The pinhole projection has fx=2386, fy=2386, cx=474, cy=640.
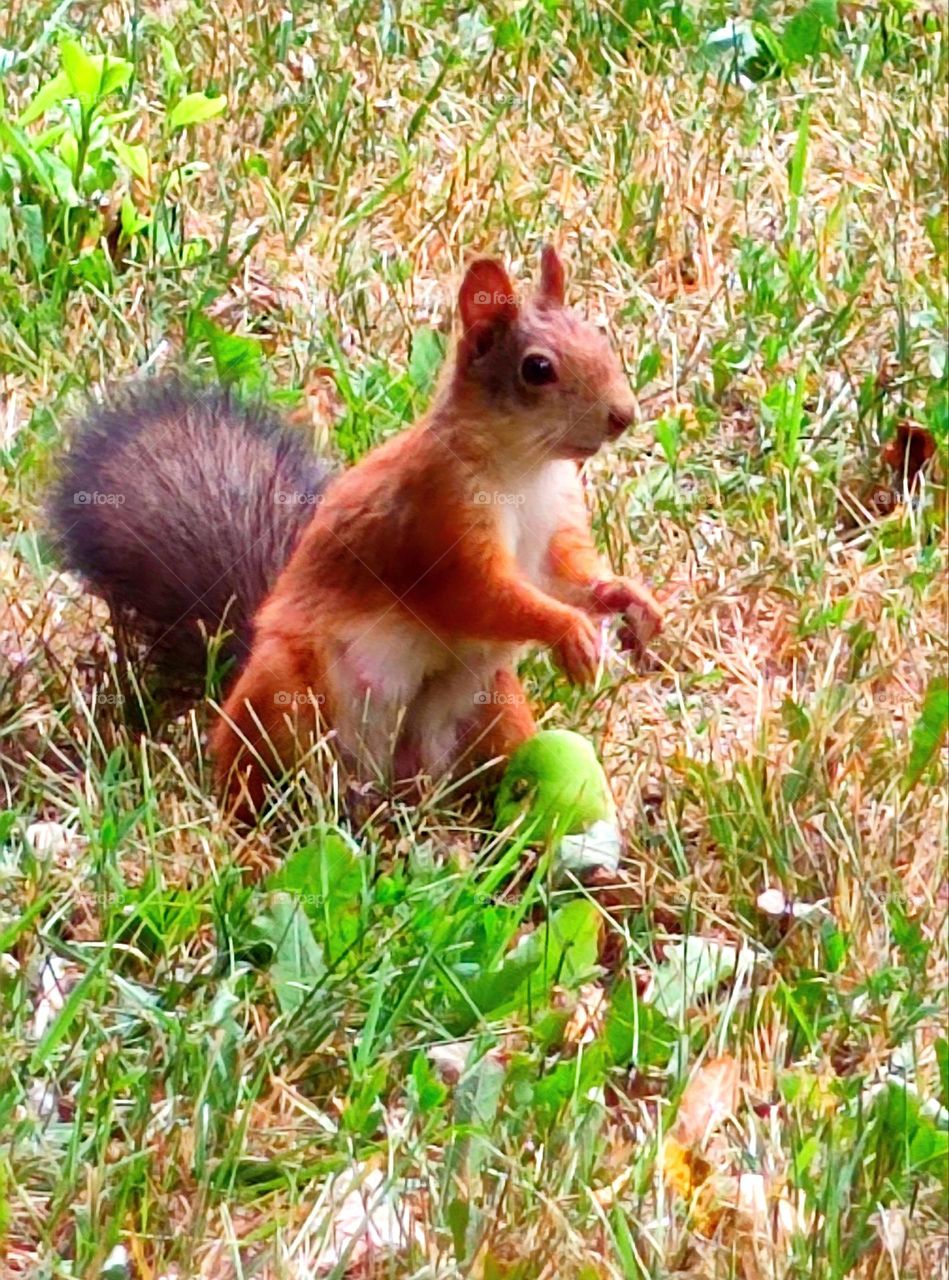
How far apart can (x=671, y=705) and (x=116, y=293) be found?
1332mm

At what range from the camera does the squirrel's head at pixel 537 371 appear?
9.12 ft

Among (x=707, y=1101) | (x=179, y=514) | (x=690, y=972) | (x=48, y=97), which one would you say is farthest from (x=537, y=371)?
(x=48, y=97)

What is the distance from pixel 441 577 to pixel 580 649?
19cm

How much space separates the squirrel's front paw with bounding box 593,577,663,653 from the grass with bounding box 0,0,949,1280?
0.16 metres

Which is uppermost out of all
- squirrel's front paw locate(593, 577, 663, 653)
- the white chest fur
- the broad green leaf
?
the white chest fur

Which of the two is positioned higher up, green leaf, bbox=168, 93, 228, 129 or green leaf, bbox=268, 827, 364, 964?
green leaf, bbox=168, 93, 228, 129

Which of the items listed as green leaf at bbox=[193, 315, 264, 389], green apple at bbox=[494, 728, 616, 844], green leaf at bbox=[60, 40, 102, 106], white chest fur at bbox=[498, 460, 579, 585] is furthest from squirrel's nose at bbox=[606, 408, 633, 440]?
green leaf at bbox=[60, 40, 102, 106]

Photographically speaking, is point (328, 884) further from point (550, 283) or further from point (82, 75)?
point (82, 75)

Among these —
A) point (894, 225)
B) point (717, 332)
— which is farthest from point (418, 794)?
point (894, 225)

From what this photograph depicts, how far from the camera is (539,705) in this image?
314 centimetres

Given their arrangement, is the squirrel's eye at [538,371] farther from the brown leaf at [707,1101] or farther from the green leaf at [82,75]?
the green leaf at [82,75]

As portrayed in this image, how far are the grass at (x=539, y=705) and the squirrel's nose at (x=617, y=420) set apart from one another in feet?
1.40

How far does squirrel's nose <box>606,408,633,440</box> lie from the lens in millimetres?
2771

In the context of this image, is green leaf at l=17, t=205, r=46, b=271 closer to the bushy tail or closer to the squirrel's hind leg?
the bushy tail
